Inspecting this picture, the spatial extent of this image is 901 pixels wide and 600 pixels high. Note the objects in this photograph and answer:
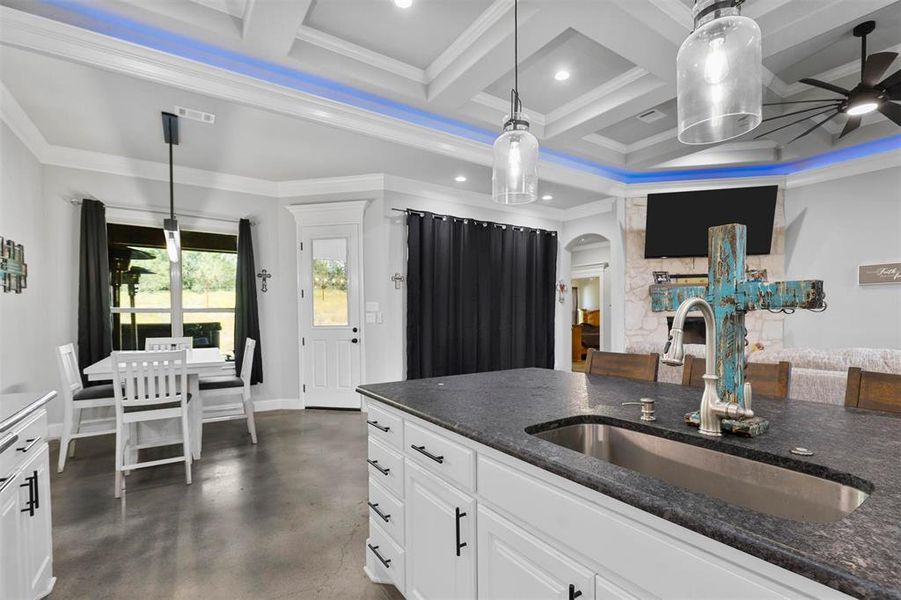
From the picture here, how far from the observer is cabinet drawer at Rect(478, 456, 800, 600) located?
27.5 inches

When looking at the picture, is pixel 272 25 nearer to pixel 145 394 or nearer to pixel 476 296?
pixel 145 394

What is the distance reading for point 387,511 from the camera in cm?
174

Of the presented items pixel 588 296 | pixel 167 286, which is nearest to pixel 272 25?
pixel 167 286

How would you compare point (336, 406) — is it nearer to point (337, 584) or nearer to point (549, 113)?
point (337, 584)

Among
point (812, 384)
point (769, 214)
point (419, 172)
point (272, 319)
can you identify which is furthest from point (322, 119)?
point (769, 214)

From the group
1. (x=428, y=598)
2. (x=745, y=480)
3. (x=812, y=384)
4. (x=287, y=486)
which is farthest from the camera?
(x=287, y=486)

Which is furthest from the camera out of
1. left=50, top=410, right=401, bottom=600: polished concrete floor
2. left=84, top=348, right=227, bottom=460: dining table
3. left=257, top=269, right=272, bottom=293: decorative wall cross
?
left=257, top=269, right=272, bottom=293: decorative wall cross

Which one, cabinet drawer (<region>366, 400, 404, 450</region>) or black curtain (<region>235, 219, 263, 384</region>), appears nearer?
cabinet drawer (<region>366, 400, 404, 450</region>)

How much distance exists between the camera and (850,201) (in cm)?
504

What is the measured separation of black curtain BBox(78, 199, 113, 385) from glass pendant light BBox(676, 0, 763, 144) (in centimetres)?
501

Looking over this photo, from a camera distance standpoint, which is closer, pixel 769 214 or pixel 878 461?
pixel 878 461

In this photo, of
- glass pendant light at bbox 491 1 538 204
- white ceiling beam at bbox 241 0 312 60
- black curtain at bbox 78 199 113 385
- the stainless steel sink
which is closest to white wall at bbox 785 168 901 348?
glass pendant light at bbox 491 1 538 204

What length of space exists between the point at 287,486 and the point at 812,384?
3.48 meters

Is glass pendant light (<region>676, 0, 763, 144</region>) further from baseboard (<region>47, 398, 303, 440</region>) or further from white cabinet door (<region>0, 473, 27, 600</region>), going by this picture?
baseboard (<region>47, 398, 303, 440</region>)
